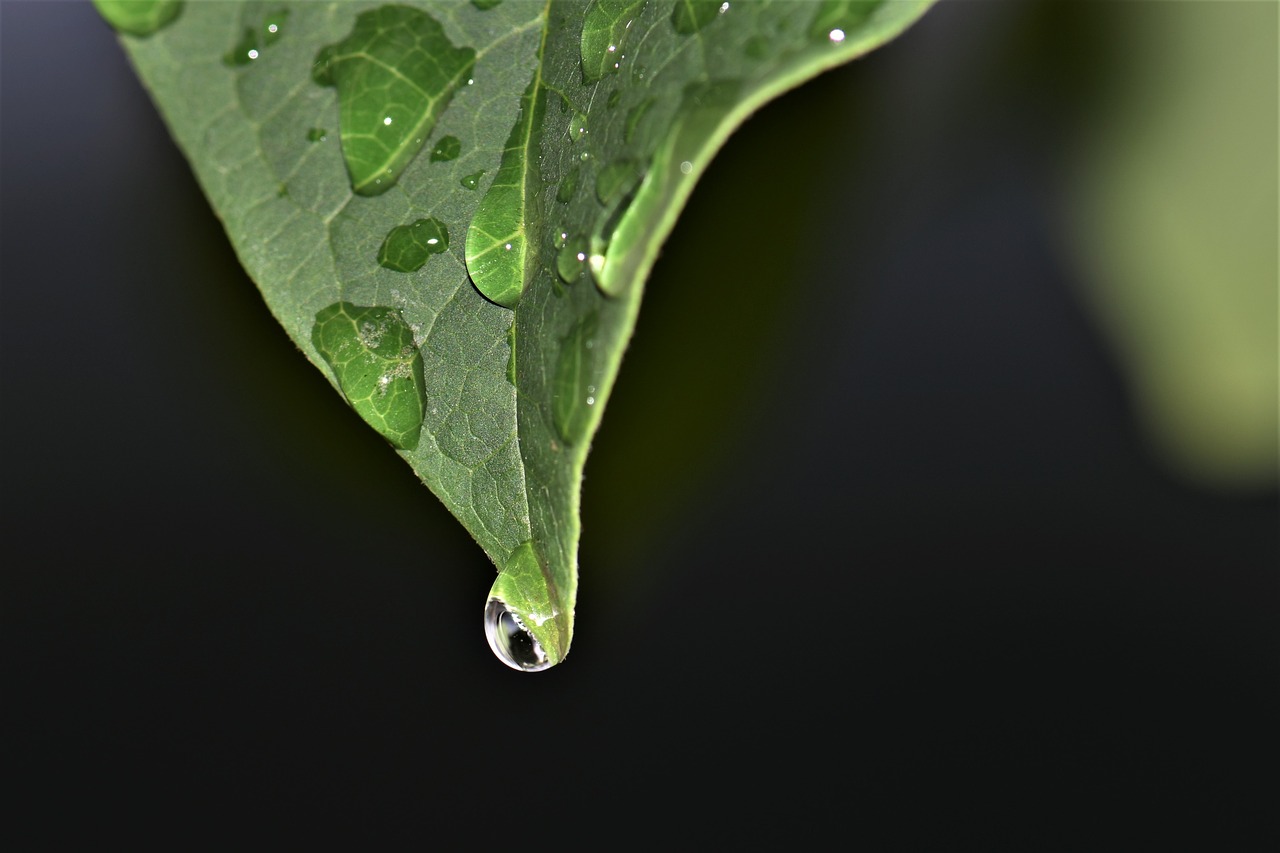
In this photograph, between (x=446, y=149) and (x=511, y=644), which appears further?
(x=511, y=644)

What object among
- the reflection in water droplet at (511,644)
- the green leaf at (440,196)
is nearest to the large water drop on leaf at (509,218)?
the green leaf at (440,196)

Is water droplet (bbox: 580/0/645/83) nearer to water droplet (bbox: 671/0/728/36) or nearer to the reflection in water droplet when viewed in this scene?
water droplet (bbox: 671/0/728/36)

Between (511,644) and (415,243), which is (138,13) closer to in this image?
(415,243)

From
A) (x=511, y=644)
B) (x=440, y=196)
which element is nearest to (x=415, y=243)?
(x=440, y=196)

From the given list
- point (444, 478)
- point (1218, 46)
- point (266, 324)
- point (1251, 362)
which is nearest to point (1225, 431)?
point (1251, 362)

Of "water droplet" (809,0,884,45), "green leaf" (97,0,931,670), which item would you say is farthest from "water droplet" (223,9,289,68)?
"water droplet" (809,0,884,45)

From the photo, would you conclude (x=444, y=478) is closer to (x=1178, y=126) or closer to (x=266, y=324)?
(x=1178, y=126)

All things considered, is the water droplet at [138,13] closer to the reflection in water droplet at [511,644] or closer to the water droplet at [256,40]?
the water droplet at [256,40]
